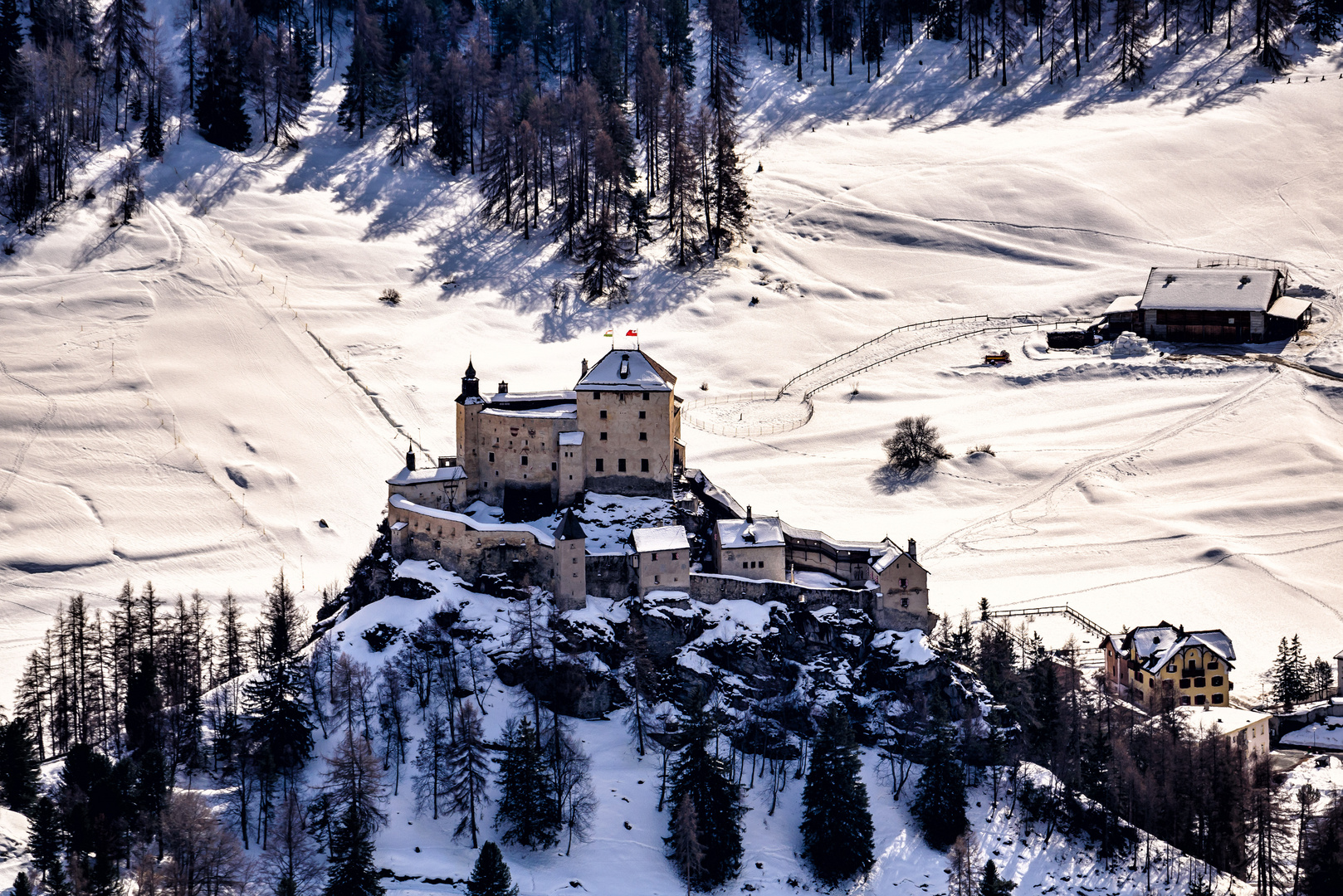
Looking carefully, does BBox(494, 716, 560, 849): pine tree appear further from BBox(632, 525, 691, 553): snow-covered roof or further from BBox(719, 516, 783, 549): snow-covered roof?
BBox(719, 516, 783, 549): snow-covered roof

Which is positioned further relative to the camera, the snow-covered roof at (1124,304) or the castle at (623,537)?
the snow-covered roof at (1124,304)

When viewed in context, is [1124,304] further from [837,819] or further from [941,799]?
[837,819]

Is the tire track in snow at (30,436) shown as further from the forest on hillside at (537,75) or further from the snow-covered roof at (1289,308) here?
the snow-covered roof at (1289,308)

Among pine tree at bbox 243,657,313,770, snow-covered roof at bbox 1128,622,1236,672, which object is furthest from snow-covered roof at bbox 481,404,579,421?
snow-covered roof at bbox 1128,622,1236,672

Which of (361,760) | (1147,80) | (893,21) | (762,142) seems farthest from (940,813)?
(893,21)

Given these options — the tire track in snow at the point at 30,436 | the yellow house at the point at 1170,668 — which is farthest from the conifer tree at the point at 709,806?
the tire track in snow at the point at 30,436

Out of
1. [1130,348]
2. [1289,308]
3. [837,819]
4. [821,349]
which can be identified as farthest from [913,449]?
[837,819]
